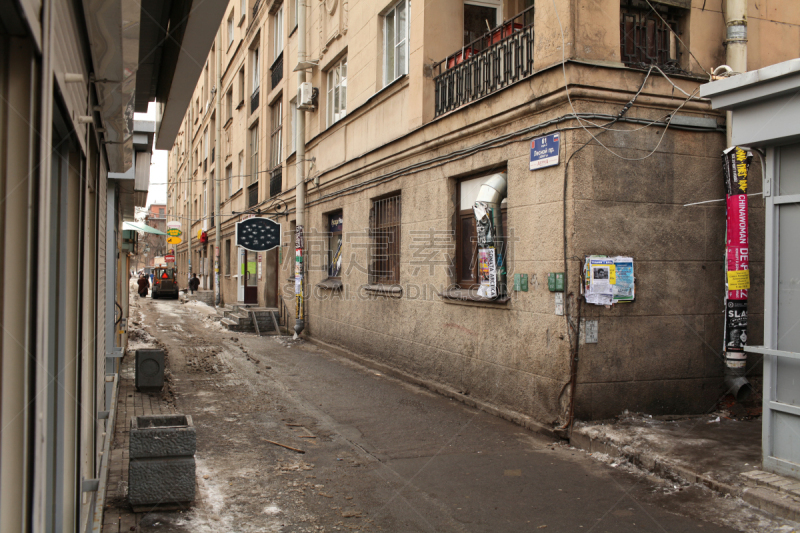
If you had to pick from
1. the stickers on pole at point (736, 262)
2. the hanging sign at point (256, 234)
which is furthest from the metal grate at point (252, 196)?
the stickers on pole at point (736, 262)

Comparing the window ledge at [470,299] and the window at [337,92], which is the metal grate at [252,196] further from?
the window ledge at [470,299]

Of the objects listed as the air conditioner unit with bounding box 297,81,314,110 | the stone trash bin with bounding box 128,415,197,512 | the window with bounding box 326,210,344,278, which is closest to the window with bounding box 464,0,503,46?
the window with bounding box 326,210,344,278

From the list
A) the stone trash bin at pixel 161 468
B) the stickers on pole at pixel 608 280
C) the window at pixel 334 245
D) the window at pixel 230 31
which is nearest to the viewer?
the stone trash bin at pixel 161 468

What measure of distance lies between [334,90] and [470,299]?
8.42 meters

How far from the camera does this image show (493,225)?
792cm

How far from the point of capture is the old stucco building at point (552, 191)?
6.78m

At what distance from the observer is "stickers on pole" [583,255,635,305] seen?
666 cm

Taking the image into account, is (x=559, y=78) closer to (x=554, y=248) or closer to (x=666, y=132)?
(x=666, y=132)

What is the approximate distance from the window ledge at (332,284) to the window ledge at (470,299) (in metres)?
5.03

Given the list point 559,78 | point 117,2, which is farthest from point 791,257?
point 117,2

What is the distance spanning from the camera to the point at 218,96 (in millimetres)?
29281

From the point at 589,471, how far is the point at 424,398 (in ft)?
11.5

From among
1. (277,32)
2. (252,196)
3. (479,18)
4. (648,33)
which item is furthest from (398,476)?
(252,196)

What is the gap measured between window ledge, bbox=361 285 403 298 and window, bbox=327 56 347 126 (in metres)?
4.15
